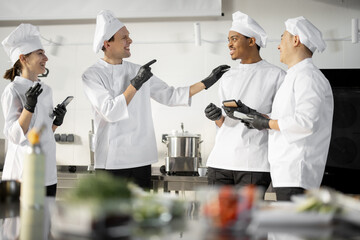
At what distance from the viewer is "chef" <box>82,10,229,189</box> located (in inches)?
105

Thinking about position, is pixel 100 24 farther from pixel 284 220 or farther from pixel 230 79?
pixel 284 220

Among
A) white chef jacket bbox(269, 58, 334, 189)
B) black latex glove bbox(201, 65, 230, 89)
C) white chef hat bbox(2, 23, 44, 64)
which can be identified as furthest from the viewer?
black latex glove bbox(201, 65, 230, 89)

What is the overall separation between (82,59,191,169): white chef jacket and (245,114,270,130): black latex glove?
665mm

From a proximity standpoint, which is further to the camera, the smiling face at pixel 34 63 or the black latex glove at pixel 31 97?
the smiling face at pixel 34 63

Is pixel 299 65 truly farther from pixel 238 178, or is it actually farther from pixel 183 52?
pixel 183 52

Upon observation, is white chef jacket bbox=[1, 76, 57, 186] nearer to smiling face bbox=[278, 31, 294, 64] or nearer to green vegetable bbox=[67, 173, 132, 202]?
smiling face bbox=[278, 31, 294, 64]

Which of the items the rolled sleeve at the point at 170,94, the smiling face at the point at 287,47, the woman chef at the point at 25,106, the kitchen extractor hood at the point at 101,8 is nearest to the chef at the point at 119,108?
the rolled sleeve at the point at 170,94

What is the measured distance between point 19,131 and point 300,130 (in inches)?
55.1

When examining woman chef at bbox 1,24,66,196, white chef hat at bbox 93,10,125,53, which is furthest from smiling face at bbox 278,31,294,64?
woman chef at bbox 1,24,66,196

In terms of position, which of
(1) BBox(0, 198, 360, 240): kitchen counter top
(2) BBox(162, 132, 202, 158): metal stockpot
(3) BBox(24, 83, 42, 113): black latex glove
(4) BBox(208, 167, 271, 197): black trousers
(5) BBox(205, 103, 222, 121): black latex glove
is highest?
(3) BBox(24, 83, 42, 113): black latex glove

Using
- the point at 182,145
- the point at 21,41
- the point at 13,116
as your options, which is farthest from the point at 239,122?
the point at 21,41

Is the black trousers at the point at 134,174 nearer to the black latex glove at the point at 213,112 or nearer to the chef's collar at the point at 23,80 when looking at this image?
the black latex glove at the point at 213,112

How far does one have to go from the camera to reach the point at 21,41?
2.78m

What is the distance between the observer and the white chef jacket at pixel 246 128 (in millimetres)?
2496
